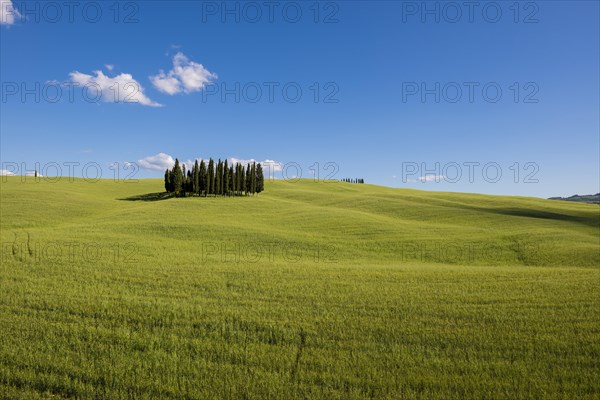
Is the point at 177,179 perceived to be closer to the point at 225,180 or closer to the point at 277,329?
the point at 225,180

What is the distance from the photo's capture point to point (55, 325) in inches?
409

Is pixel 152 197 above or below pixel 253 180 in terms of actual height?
below

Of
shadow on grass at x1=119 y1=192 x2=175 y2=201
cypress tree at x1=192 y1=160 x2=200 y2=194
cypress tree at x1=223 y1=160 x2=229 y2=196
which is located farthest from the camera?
cypress tree at x1=223 y1=160 x2=229 y2=196

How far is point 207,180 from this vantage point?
275 ft

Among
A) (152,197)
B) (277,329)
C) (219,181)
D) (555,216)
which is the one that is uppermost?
(219,181)

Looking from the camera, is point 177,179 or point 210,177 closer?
point 177,179

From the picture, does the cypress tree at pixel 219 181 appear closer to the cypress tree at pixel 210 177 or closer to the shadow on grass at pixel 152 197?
the cypress tree at pixel 210 177

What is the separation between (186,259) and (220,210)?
35247 mm

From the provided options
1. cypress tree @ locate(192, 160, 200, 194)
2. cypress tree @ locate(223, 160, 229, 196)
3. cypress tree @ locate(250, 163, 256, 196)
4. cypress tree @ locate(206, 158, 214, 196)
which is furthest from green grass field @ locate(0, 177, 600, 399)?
cypress tree @ locate(250, 163, 256, 196)

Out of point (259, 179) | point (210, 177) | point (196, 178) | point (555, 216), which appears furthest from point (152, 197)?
point (555, 216)

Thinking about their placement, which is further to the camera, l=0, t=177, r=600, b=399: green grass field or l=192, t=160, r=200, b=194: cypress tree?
l=192, t=160, r=200, b=194: cypress tree

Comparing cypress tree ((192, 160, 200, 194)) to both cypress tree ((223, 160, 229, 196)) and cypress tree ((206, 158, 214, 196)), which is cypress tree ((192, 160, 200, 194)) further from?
cypress tree ((223, 160, 229, 196))

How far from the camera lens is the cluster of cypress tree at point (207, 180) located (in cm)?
8419

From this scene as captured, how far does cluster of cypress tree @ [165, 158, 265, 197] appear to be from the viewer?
84.2 m
